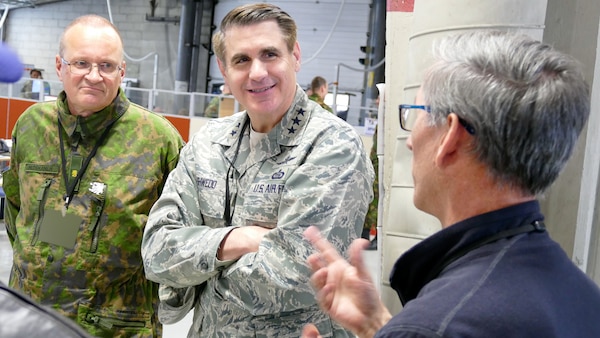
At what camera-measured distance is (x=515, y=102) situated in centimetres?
94

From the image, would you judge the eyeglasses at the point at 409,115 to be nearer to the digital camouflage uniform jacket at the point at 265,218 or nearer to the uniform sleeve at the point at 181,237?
the digital camouflage uniform jacket at the point at 265,218

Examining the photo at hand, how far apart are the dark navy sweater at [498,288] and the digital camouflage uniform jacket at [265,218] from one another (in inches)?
20.9

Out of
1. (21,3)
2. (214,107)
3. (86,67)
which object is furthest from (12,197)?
(21,3)

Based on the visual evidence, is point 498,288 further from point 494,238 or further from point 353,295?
point 353,295

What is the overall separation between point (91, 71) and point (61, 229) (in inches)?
21.4

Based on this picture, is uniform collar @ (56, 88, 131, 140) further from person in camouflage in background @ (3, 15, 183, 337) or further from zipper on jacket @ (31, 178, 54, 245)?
zipper on jacket @ (31, 178, 54, 245)

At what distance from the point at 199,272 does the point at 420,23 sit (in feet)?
3.46

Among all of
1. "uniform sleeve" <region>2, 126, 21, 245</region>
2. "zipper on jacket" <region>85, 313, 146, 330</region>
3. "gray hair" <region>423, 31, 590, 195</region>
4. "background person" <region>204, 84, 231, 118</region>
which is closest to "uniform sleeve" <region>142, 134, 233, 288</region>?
"zipper on jacket" <region>85, 313, 146, 330</region>

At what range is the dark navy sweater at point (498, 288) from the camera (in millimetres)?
871

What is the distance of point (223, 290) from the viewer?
5.29 feet

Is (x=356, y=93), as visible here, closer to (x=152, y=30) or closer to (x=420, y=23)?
(x=152, y=30)

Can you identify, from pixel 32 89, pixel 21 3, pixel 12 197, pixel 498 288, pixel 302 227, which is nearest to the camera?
pixel 498 288

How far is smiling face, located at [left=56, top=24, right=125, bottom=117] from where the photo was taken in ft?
7.22

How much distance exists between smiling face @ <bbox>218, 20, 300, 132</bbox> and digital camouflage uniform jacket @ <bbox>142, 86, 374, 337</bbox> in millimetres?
48
